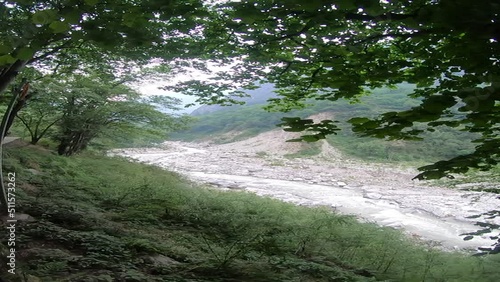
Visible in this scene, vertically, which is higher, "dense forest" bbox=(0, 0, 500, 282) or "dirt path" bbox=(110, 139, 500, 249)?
"dense forest" bbox=(0, 0, 500, 282)

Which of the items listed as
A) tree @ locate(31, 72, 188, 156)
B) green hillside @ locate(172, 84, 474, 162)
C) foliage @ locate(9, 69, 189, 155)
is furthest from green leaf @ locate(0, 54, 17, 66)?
green hillside @ locate(172, 84, 474, 162)

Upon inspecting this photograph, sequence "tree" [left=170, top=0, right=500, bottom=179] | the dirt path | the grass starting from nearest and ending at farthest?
"tree" [left=170, top=0, right=500, bottom=179]
the grass
the dirt path

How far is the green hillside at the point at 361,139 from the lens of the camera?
31.5 m

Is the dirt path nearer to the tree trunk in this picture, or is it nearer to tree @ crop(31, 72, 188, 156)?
tree @ crop(31, 72, 188, 156)

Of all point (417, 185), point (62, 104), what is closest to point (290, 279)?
point (62, 104)

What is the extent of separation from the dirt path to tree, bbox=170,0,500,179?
456 centimetres

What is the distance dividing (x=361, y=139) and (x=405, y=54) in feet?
122

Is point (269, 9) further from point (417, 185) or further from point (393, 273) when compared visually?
point (417, 185)

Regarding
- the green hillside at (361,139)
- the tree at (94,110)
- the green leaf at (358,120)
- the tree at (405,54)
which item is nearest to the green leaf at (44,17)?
the tree at (405,54)

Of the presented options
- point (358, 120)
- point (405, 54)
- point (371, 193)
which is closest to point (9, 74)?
point (358, 120)

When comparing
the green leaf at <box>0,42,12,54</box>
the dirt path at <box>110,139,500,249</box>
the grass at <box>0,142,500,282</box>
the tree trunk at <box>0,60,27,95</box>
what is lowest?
the dirt path at <box>110,139,500,249</box>

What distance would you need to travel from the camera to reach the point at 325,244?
18.6 ft

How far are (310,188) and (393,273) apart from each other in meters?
15.7

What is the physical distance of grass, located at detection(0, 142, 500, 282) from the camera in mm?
2941
